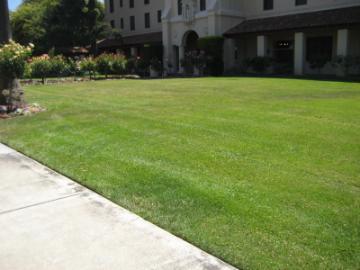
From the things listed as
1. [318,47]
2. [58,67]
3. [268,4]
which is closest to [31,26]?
[58,67]

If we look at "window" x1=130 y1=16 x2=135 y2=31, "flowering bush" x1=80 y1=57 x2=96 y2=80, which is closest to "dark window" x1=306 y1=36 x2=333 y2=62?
"flowering bush" x1=80 y1=57 x2=96 y2=80

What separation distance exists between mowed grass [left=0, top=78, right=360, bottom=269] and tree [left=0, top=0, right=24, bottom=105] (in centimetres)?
144

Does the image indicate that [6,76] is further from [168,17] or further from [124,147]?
[168,17]

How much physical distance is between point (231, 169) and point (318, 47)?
86.4 feet

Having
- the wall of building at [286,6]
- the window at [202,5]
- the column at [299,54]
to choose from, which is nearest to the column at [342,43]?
the column at [299,54]

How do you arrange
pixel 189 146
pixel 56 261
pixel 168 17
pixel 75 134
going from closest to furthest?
pixel 56 261 → pixel 189 146 → pixel 75 134 → pixel 168 17

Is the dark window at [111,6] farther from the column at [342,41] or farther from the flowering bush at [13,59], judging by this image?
the flowering bush at [13,59]

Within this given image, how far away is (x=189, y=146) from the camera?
23.1 feet

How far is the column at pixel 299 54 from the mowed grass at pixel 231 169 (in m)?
17.8

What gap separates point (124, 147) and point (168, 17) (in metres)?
32.7

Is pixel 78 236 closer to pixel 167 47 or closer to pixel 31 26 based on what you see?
pixel 167 47

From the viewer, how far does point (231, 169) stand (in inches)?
225

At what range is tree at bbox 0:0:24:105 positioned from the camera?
11680mm

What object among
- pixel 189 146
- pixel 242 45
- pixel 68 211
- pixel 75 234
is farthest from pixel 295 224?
pixel 242 45
